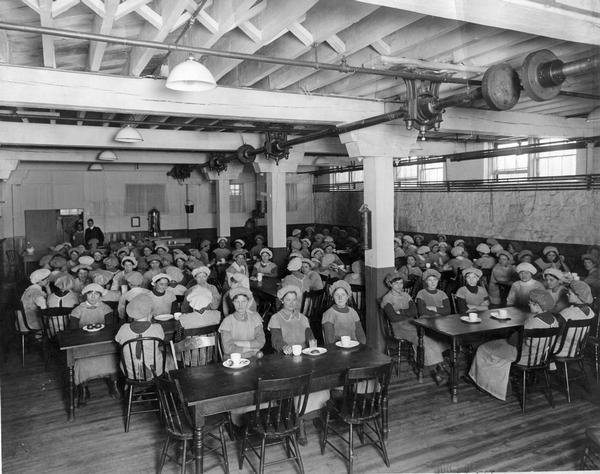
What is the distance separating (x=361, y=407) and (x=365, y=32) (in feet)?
11.2

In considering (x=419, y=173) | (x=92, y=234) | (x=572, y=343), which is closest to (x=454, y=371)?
(x=572, y=343)

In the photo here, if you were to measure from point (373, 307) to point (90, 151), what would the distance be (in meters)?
8.43

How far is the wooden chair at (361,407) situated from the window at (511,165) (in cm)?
840

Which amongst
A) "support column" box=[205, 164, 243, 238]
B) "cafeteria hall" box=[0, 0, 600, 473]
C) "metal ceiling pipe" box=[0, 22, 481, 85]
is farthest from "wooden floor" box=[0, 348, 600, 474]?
"support column" box=[205, 164, 243, 238]

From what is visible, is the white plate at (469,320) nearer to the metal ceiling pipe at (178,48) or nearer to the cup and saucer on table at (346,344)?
the cup and saucer on table at (346,344)

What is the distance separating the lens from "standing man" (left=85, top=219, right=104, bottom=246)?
15414mm

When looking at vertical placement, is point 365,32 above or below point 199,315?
above

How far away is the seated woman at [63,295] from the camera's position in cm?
713

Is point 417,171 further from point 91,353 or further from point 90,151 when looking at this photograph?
point 91,353

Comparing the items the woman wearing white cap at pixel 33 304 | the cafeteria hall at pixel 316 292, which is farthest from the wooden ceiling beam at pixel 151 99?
the woman wearing white cap at pixel 33 304

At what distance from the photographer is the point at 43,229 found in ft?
52.5

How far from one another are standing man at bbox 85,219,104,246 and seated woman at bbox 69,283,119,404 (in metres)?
9.24

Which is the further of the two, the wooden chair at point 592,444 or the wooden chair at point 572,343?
the wooden chair at point 572,343

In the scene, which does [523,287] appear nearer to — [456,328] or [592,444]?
[456,328]
